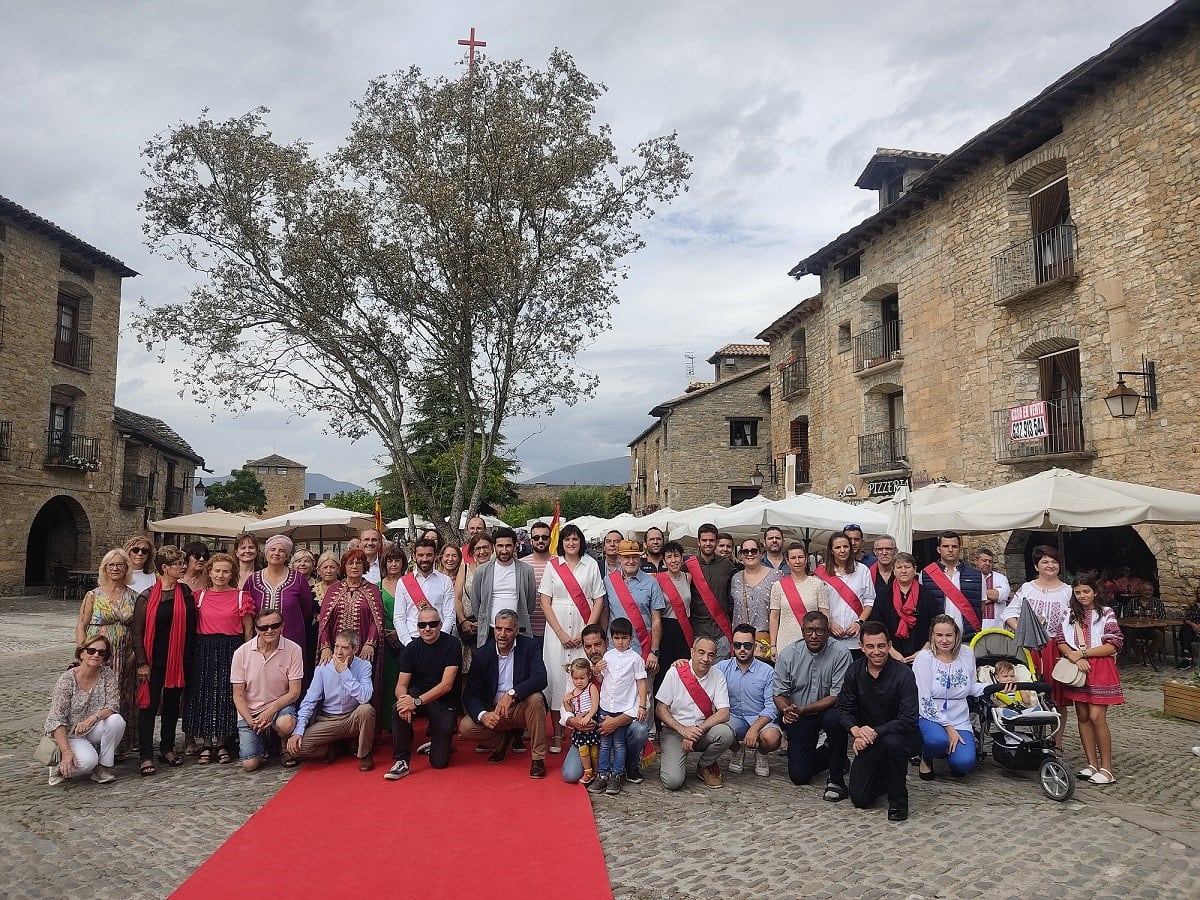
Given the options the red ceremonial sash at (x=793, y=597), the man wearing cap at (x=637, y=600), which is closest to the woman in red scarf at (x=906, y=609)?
the red ceremonial sash at (x=793, y=597)

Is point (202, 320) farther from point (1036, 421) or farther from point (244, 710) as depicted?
point (1036, 421)

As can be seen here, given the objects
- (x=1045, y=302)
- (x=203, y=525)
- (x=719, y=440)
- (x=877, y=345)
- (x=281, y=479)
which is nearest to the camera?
(x=1045, y=302)

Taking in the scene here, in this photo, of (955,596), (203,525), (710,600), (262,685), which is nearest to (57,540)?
(203,525)

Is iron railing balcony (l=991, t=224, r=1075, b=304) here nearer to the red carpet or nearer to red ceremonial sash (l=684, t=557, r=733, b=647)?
red ceremonial sash (l=684, t=557, r=733, b=647)

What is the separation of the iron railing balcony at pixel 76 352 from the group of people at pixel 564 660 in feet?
72.3

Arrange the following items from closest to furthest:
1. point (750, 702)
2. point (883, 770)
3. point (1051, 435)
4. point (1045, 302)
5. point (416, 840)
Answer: point (416, 840)
point (883, 770)
point (750, 702)
point (1051, 435)
point (1045, 302)

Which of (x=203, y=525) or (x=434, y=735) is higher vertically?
(x=203, y=525)

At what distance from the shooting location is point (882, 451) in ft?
65.2

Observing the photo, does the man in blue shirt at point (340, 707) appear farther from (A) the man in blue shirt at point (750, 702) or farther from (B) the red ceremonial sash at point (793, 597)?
(B) the red ceremonial sash at point (793, 597)

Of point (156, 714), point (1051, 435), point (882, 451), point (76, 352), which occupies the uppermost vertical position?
point (76, 352)

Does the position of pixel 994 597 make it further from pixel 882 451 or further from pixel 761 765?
pixel 882 451

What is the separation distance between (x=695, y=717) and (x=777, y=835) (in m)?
1.22

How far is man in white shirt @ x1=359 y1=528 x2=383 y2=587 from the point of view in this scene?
767cm

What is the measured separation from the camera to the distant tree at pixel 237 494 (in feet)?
125
